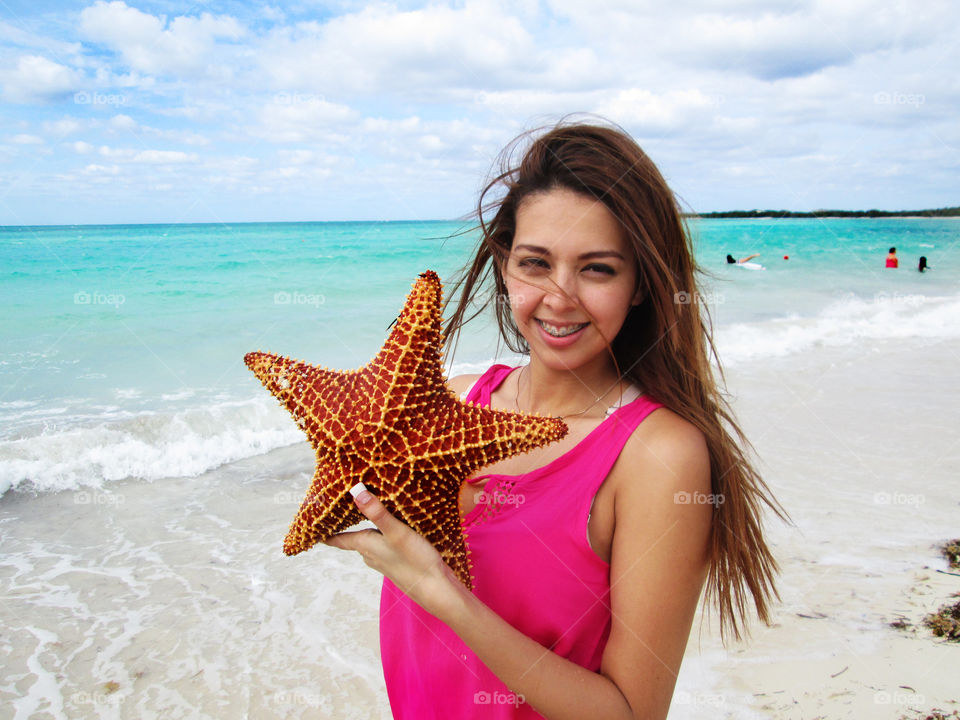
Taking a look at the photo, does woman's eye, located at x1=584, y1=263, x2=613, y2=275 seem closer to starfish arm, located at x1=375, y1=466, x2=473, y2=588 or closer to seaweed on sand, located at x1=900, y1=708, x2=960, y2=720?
starfish arm, located at x1=375, y1=466, x2=473, y2=588

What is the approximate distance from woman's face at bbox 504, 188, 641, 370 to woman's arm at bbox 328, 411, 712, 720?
0.34m

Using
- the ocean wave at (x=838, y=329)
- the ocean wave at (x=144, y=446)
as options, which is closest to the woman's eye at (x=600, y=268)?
the ocean wave at (x=144, y=446)

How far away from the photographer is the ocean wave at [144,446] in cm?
683

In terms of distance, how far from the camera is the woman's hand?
1.69m

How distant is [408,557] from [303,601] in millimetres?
3466

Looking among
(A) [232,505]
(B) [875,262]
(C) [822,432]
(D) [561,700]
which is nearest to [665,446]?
(D) [561,700]

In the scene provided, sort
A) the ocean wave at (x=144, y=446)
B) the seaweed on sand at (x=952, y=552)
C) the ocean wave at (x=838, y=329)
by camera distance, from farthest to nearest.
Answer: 1. the ocean wave at (x=838, y=329)
2. the ocean wave at (x=144, y=446)
3. the seaweed on sand at (x=952, y=552)

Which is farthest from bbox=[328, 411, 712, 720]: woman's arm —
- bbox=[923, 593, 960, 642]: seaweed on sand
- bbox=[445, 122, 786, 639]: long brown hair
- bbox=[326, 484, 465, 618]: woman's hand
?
bbox=[923, 593, 960, 642]: seaweed on sand

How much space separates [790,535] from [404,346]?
15.1 feet

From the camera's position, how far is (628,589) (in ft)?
6.11

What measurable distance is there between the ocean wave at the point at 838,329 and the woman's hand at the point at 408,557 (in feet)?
Answer: 33.3

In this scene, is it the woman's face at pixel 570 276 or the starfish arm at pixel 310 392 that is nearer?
the starfish arm at pixel 310 392

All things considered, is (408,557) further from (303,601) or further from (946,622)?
(946,622)

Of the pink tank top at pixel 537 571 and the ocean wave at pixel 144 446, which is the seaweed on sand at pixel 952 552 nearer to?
the pink tank top at pixel 537 571
